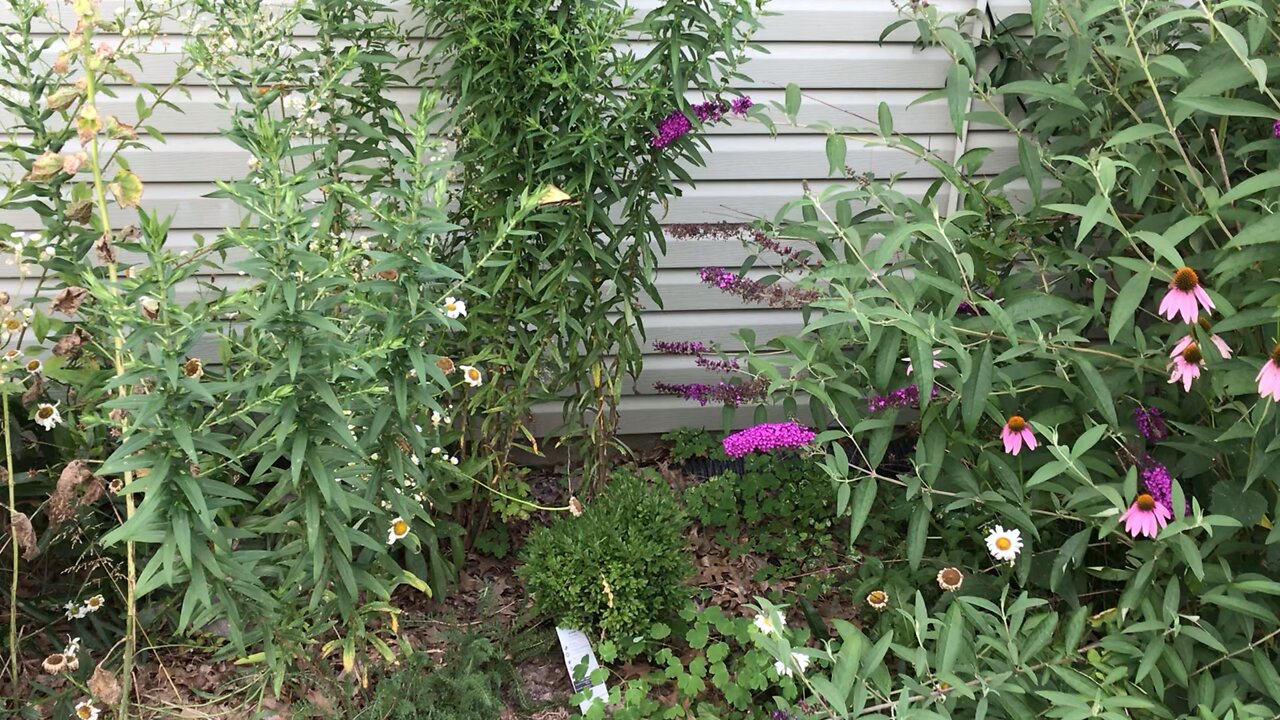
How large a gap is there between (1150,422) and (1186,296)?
509mm

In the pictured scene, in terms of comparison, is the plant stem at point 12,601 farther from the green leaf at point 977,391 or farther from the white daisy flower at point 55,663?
the green leaf at point 977,391

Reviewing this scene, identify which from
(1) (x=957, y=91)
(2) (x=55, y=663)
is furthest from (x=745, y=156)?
(2) (x=55, y=663)

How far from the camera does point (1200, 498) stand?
2449 mm

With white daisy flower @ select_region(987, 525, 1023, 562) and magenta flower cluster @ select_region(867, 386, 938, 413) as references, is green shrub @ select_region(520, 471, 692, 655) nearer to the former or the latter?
magenta flower cluster @ select_region(867, 386, 938, 413)

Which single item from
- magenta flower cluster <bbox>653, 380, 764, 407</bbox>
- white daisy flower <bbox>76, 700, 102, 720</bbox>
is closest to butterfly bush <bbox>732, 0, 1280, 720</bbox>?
magenta flower cluster <bbox>653, 380, 764, 407</bbox>

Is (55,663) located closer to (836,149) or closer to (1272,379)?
(836,149)

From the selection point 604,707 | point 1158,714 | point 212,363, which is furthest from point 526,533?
point 1158,714

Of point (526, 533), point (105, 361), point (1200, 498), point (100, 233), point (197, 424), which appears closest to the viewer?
point (197, 424)

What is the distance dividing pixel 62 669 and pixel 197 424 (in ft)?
2.93

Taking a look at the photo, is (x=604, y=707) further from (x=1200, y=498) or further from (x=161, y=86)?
(x=161, y=86)

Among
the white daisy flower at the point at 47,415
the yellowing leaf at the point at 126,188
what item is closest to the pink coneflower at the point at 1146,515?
the yellowing leaf at the point at 126,188

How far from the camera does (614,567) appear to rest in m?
2.45

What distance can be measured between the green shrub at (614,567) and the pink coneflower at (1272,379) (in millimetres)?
1353

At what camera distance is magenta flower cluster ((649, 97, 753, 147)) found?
8.30 ft
